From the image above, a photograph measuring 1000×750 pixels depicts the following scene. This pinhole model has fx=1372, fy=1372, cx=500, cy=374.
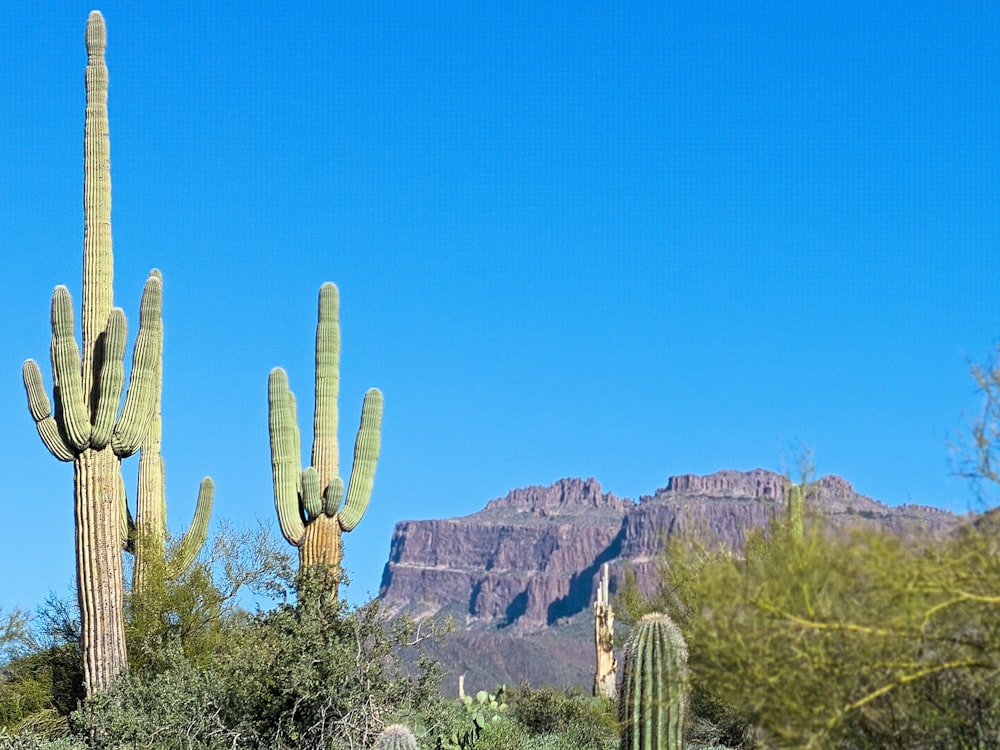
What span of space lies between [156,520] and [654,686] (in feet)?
40.2

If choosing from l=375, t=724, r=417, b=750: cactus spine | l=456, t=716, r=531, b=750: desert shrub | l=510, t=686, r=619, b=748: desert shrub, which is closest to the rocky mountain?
l=510, t=686, r=619, b=748: desert shrub

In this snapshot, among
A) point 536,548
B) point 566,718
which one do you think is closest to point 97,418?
point 566,718

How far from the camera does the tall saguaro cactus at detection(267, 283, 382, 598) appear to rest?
18641mm

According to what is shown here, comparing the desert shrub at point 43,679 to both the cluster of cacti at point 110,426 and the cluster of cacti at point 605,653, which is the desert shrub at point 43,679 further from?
the cluster of cacti at point 605,653

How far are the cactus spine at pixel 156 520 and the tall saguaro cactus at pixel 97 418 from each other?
5.35 feet

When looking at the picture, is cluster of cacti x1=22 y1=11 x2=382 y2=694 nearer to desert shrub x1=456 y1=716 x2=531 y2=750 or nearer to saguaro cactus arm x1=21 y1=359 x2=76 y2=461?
saguaro cactus arm x1=21 y1=359 x2=76 y2=461

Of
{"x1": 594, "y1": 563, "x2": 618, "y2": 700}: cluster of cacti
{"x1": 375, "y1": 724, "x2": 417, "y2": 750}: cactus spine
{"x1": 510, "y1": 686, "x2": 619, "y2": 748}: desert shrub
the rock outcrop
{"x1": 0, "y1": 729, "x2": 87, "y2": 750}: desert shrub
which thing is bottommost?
{"x1": 0, "y1": 729, "x2": 87, "y2": 750}: desert shrub

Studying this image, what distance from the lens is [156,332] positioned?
18969 mm

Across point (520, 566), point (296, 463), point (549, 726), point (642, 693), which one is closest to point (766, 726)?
point (642, 693)

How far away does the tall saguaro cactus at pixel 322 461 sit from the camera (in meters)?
18.6

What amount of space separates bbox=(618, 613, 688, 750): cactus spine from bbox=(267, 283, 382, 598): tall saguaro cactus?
7.12 metres

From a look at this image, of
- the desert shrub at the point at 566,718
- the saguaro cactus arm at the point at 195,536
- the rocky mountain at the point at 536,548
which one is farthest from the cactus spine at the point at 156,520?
the rocky mountain at the point at 536,548

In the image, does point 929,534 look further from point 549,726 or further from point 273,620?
point 549,726

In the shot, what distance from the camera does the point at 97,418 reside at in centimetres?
1833
